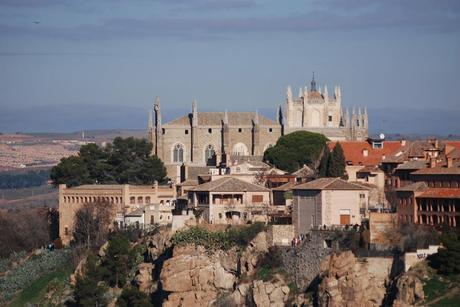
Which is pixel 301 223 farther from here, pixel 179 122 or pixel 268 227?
pixel 179 122

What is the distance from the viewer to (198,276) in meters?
82.1

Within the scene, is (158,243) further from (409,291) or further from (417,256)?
(409,291)

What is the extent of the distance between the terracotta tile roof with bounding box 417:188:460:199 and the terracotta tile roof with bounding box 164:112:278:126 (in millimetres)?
50222

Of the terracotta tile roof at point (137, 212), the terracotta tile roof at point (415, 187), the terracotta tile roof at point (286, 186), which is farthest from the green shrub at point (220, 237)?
the terracotta tile roof at point (137, 212)

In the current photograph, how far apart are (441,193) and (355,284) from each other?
23.1 feet

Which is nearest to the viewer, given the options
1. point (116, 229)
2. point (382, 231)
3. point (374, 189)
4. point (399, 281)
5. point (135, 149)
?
point (399, 281)

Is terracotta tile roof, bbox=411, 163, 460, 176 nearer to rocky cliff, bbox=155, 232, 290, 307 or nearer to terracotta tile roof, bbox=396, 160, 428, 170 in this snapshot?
terracotta tile roof, bbox=396, 160, 428, 170

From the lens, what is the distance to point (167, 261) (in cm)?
8300

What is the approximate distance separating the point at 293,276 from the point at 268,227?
188 inches

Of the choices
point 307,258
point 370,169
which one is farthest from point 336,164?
point 307,258

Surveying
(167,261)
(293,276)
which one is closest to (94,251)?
(167,261)

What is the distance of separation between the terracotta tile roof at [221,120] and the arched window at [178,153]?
203 cm

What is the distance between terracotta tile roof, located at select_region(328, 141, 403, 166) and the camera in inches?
3775

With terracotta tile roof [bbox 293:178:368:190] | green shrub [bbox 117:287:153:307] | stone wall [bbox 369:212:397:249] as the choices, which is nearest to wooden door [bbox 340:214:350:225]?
terracotta tile roof [bbox 293:178:368:190]
